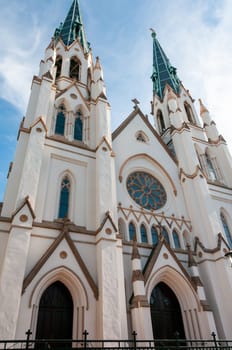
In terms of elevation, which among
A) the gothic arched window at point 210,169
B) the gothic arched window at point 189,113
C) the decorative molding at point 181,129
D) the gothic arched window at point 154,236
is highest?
the gothic arched window at point 189,113

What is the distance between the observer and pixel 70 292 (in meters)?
10.4

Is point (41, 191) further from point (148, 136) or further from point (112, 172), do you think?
point (148, 136)

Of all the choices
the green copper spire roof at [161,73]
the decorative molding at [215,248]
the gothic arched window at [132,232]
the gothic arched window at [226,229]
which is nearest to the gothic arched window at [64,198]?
the gothic arched window at [132,232]

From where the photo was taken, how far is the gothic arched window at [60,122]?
15.5m

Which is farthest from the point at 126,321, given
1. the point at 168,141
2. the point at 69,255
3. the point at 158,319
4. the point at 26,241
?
A: the point at 168,141

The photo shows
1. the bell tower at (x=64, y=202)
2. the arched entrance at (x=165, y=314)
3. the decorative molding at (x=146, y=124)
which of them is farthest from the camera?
the decorative molding at (x=146, y=124)

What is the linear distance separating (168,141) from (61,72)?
10357 mm

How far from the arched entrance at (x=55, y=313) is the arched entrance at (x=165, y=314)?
3998 mm

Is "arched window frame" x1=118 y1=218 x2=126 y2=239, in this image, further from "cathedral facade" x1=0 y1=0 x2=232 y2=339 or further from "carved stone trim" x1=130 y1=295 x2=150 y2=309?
"carved stone trim" x1=130 y1=295 x2=150 y2=309

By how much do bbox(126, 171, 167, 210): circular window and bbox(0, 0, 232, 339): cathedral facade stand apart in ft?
0.25

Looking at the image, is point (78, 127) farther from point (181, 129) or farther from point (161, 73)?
point (161, 73)

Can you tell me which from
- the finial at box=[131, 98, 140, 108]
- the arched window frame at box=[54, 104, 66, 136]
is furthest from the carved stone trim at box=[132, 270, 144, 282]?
the finial at box=[131, 98, 140, 108]

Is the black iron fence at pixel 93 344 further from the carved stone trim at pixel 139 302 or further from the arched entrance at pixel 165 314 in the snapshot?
the arched entrance at pixel 165 314

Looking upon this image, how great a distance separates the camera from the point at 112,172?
1425cm
